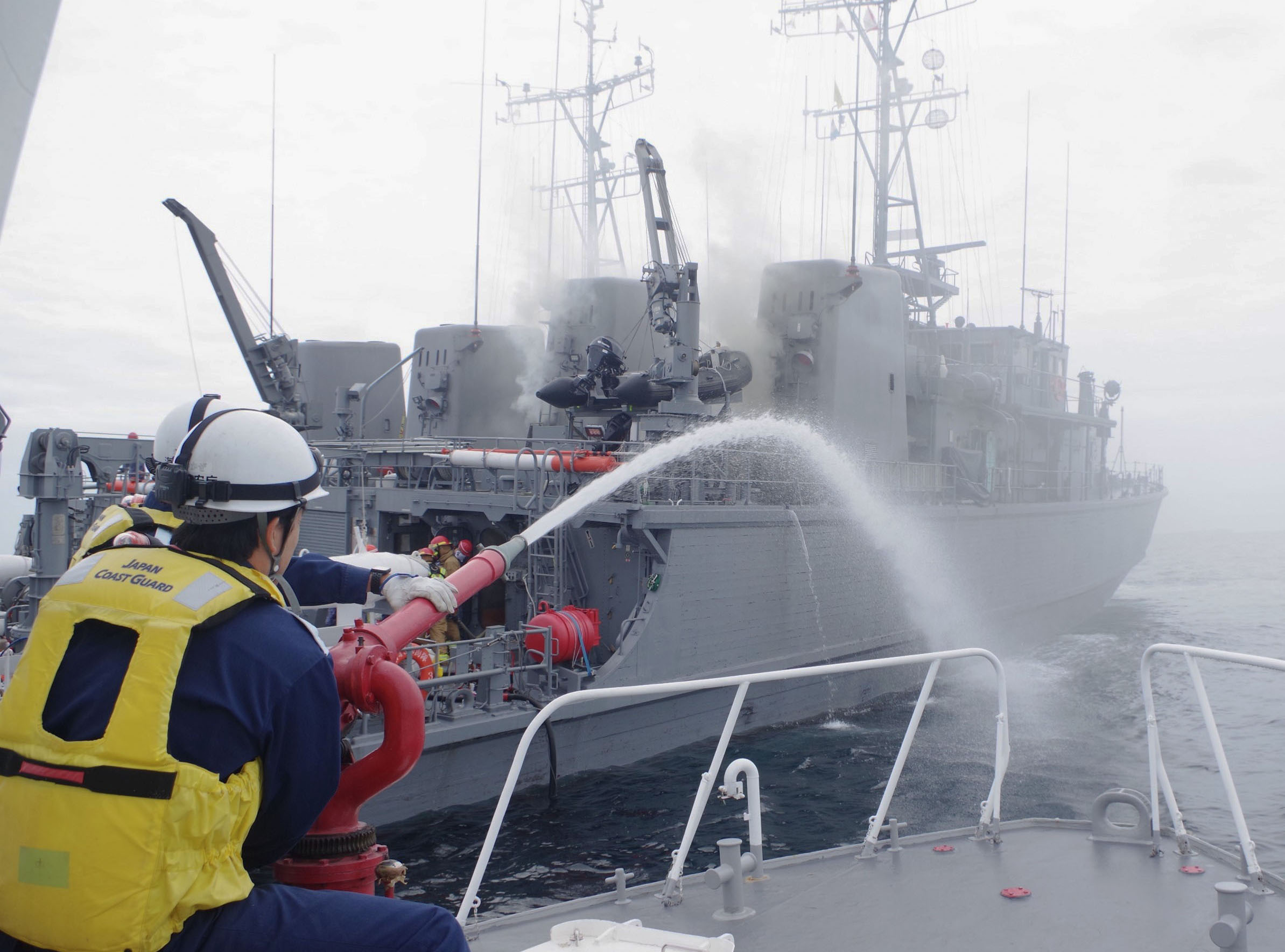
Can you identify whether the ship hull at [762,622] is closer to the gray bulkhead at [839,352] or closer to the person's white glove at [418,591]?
the gray bulkhead at [839,352]

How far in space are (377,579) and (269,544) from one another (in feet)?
3.90

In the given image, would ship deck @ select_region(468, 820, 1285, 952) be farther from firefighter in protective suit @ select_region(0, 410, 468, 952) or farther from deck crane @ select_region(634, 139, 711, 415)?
deck crane @ select_region(634, 139, 711, 415)

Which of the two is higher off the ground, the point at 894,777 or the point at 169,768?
the point at 169,768

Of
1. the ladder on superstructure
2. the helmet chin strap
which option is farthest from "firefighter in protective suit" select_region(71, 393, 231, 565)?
the ladder on superstructure

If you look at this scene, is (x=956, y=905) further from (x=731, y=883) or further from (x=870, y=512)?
(x=870, y=512)

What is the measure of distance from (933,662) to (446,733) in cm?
508

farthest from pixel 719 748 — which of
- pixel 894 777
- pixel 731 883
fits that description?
pixel 894 777

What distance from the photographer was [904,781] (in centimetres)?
1000

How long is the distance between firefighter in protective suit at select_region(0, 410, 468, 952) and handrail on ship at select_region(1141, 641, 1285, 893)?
3.02 metres

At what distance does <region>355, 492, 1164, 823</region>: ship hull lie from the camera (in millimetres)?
A: 9102

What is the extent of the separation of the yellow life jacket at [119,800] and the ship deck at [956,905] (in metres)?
1.61

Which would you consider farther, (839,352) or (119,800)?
(839,352)

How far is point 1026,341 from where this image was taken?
22938 mm

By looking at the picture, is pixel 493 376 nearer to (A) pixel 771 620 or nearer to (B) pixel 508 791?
(A) pixel 771 620
